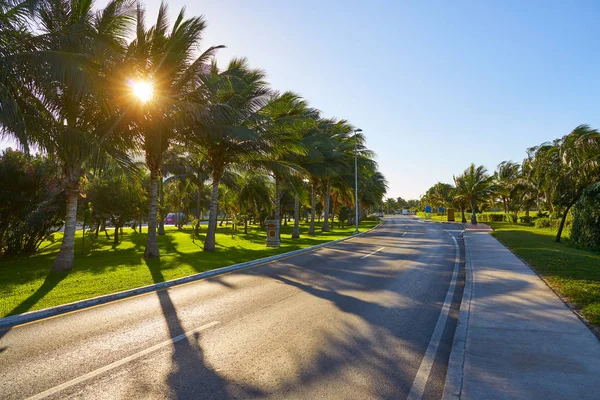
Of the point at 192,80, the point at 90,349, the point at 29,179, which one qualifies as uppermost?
the point at 192,80

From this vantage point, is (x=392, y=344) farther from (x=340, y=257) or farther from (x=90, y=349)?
(x=340, y=257)

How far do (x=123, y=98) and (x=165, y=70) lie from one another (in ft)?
8.71

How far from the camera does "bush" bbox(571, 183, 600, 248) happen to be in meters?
17.1

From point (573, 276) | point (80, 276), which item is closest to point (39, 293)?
point (80, 276)

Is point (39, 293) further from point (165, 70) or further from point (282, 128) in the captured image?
point (282, 128)

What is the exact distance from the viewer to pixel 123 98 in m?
12.0

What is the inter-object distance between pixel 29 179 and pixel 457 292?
17.0 metres

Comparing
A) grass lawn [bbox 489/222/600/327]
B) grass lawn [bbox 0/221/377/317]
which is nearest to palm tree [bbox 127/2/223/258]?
grass lawn [bbox 0/221/377/317]

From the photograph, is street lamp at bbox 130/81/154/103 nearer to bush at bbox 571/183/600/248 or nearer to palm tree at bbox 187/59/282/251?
palm tree at bbox 187/59/282/251

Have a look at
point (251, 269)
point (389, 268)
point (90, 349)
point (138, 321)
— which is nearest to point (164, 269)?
point (251, 269)

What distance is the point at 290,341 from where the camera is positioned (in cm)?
541

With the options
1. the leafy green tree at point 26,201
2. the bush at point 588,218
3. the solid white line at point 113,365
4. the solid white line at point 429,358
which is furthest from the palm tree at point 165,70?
the bush at point 588,218

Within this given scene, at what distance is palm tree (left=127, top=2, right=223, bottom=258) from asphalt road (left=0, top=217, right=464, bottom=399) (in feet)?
24.4

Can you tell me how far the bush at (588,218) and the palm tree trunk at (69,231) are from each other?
2229cm
